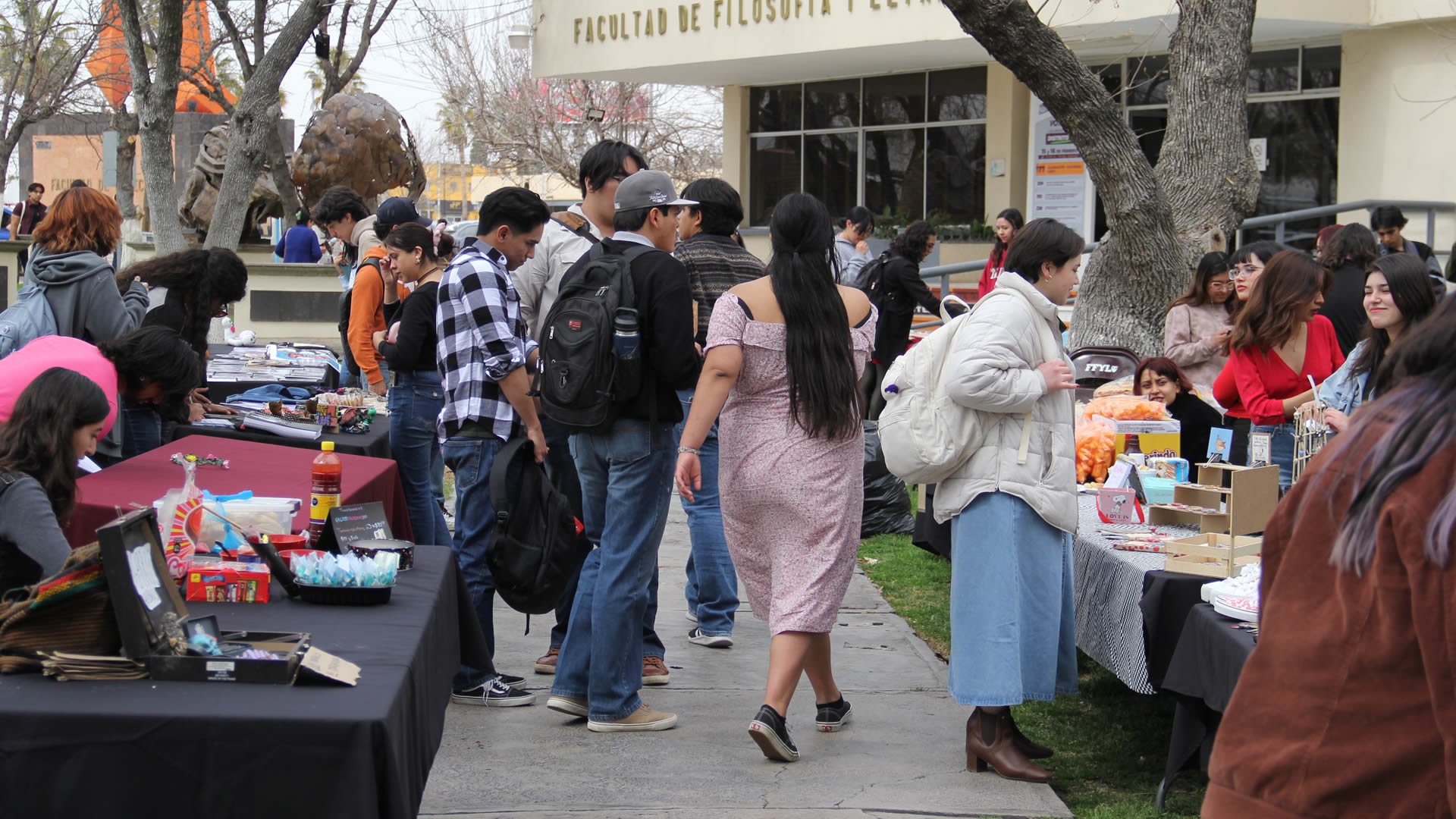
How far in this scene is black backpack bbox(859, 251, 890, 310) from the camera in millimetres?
11656

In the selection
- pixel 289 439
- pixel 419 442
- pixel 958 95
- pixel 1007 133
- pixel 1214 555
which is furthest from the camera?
pixel 958 95

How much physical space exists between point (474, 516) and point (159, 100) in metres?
9.18

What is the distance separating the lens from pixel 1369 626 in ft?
5.80

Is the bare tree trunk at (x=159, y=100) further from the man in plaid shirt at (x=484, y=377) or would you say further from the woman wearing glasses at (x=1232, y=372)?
the woman wearing glasses at (x=1232, y=372)

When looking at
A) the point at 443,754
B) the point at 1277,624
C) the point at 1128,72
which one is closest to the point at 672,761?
the point at 443,754

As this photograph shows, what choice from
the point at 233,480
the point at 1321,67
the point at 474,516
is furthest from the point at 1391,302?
the point at 1321,67

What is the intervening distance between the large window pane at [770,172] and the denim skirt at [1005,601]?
63.4ft

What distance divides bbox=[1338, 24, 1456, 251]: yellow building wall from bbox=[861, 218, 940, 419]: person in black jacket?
7.59m

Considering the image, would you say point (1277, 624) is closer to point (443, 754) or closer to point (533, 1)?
point (443, 754)

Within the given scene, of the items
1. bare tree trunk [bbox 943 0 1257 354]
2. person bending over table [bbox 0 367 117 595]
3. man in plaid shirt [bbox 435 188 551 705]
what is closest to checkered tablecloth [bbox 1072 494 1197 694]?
Answer: man in plaid shirt [bbox 435 188 551 705]

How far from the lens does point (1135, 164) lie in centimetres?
977

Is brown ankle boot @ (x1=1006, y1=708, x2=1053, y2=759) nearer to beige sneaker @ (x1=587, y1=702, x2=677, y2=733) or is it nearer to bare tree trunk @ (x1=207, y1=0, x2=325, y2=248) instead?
beige sneaker @ (x1=587, y1=702, x2=677, y2=733)

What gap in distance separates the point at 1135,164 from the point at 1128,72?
9.99 meters

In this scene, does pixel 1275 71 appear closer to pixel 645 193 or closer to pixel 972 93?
pixel 972 93
